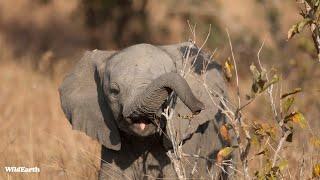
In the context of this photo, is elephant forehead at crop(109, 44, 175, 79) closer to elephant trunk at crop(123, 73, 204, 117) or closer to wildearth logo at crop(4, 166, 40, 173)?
elephant trunk at crop(123, 73, 204, 117)

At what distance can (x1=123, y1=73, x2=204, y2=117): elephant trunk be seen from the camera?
4512mm

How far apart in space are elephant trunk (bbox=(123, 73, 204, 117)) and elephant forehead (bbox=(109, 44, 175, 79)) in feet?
1.05

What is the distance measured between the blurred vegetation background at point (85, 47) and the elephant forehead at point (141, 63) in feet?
2.12

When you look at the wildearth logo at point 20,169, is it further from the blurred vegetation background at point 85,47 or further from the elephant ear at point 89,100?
the elephant ear at point 89,100

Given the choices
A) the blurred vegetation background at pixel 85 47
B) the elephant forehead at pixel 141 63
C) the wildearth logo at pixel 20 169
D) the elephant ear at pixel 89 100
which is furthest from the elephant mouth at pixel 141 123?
the wildearth logo at pixel 20 169

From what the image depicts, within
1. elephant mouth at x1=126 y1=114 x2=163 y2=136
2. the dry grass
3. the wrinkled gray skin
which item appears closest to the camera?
elephant mouth at x1=126 y1=114 x2=163 y2=136

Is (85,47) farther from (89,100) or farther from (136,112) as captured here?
(136,112)

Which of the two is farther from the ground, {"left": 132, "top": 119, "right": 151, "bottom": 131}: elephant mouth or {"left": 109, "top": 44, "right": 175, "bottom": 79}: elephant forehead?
{"left": 109, "top": 44, "right": 175, "bottom": 79}: elephant forehead

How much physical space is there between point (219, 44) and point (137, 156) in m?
5.66

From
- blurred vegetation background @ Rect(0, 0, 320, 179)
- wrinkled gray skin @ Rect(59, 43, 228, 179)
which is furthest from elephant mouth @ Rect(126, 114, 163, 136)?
blurred vegetation background @ Rect(0, 0, 320, 179)

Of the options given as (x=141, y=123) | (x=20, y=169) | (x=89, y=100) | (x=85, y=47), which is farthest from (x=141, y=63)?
(x=85, y=47)

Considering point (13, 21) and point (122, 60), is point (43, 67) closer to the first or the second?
point (13, 21)

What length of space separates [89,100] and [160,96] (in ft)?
3.34

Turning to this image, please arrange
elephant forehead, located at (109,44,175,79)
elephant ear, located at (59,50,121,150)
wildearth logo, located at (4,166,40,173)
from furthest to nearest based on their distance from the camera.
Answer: wildearth logo, located at (4,166,40,173) → elephant ear, located at (59,50,121,150) → elephant forehead, located at (109,44,175,79)
